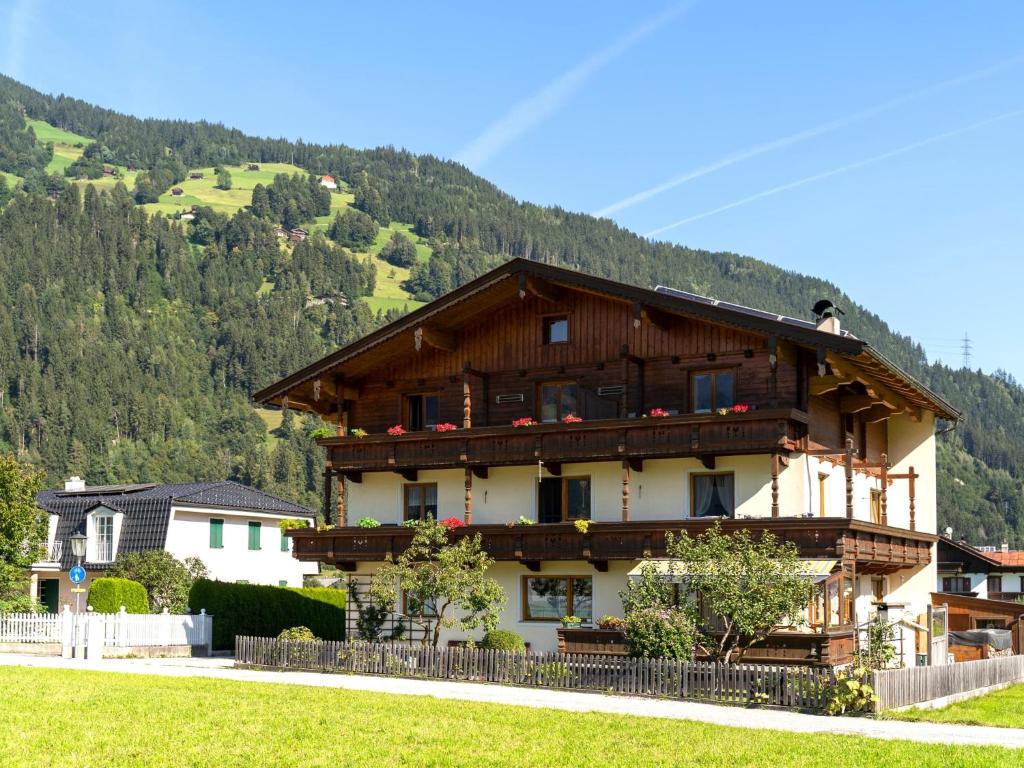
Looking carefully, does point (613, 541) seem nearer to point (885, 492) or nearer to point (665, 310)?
point (665, 310)

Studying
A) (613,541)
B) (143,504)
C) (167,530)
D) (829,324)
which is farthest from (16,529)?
(829,324)

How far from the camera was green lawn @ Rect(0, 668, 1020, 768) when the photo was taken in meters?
18.5

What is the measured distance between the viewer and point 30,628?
4247cm

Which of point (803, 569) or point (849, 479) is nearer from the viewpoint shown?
point (803, 569)

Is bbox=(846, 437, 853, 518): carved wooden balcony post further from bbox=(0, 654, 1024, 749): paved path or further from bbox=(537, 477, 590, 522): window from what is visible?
bbox=(0, 654, 1024, 749): paved path

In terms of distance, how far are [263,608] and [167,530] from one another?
946cm

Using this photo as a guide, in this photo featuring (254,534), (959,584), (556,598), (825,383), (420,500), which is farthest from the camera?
(959,584)

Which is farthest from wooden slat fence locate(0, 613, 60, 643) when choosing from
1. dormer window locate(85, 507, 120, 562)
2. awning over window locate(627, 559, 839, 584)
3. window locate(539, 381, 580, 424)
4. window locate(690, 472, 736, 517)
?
window locate(690, 472, 736, 517)

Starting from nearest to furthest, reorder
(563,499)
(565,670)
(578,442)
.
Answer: (565,670) < (578,442) < (563,499)

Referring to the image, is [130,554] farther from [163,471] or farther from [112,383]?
[112,383]

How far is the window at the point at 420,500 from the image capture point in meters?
42.4

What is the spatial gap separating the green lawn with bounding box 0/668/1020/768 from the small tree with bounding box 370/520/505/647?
8.92 meters

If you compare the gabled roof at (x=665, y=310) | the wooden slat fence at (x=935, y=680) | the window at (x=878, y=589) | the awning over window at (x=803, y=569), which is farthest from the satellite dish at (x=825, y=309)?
the wooden slat fence at (x=935, y=680)

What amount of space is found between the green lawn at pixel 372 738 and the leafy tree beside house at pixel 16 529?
960 inches
